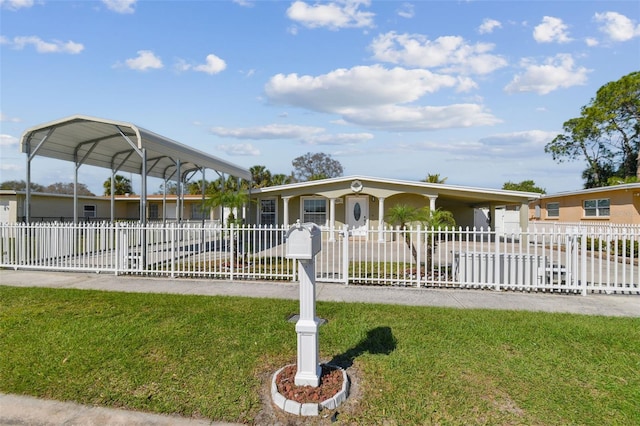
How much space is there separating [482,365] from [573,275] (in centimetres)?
548

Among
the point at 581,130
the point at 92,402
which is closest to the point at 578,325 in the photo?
the point at 92,402

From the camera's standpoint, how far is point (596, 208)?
19562 mm

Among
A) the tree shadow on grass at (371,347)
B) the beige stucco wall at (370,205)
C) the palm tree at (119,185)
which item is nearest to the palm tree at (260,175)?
the palm tree at (119,185)

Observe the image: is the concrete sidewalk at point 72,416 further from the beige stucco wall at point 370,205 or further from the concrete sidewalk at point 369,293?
the beige stucco wall at point 370,205

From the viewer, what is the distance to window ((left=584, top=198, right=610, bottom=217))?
18.8 m

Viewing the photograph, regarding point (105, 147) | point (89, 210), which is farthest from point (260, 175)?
point (105, 147)

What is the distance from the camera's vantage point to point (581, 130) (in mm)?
31672

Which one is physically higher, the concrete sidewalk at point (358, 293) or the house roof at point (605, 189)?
the house roof at point (605, 189)

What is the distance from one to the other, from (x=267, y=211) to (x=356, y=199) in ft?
17.5

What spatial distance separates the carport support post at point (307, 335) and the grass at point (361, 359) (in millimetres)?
465

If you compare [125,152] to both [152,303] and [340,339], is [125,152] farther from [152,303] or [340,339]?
[340,339]

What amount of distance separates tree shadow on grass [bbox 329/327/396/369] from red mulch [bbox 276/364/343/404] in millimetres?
311

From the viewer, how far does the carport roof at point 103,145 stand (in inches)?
418

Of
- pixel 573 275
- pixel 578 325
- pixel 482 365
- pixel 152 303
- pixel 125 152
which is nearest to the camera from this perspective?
pixel 482 365
